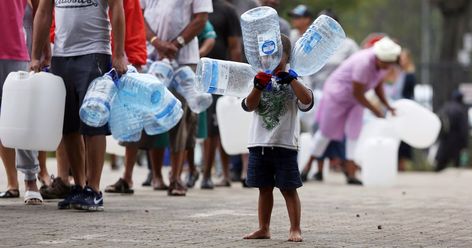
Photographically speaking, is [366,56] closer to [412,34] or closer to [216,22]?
[216,22]

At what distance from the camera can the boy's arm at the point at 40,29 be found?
9648 mm

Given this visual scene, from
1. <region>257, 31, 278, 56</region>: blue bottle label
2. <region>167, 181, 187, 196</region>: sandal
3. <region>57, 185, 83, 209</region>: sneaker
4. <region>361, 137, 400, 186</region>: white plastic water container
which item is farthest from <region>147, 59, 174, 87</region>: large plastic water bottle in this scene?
<region>361, 137, 400, 186</region>: white plastic water container

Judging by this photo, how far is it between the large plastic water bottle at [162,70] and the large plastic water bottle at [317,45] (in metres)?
3.85

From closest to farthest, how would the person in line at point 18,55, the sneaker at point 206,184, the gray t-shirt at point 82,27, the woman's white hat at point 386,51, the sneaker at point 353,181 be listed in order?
→ the gray t-shirt at point 82,27
the person in line at point 18,55
the sneaker at point 206,184
the woman's white hat at point 386,51
the sneaker at point 353,181

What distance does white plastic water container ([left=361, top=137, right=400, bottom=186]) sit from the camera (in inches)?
632

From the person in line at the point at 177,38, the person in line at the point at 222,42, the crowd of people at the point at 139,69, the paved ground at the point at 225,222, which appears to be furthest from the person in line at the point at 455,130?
the person in line at the point at 177,38

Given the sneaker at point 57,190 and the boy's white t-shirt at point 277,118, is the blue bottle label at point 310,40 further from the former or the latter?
the sneaker at point 57,190

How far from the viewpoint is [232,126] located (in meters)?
13.9

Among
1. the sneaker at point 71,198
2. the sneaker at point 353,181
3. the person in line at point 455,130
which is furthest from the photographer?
the person in line at point 455,130

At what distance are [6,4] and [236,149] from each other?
4121mm

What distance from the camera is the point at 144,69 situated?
12086 mm

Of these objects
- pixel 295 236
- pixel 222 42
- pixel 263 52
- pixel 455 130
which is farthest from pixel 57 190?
pixel 455 130

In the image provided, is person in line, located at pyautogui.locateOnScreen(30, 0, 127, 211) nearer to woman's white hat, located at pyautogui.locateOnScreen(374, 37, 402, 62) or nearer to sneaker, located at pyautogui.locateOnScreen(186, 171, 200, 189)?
sneaker, located at pyautogui.locateOnScreen(186, 171, 200, 189)

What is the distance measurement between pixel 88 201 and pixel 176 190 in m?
2.42
